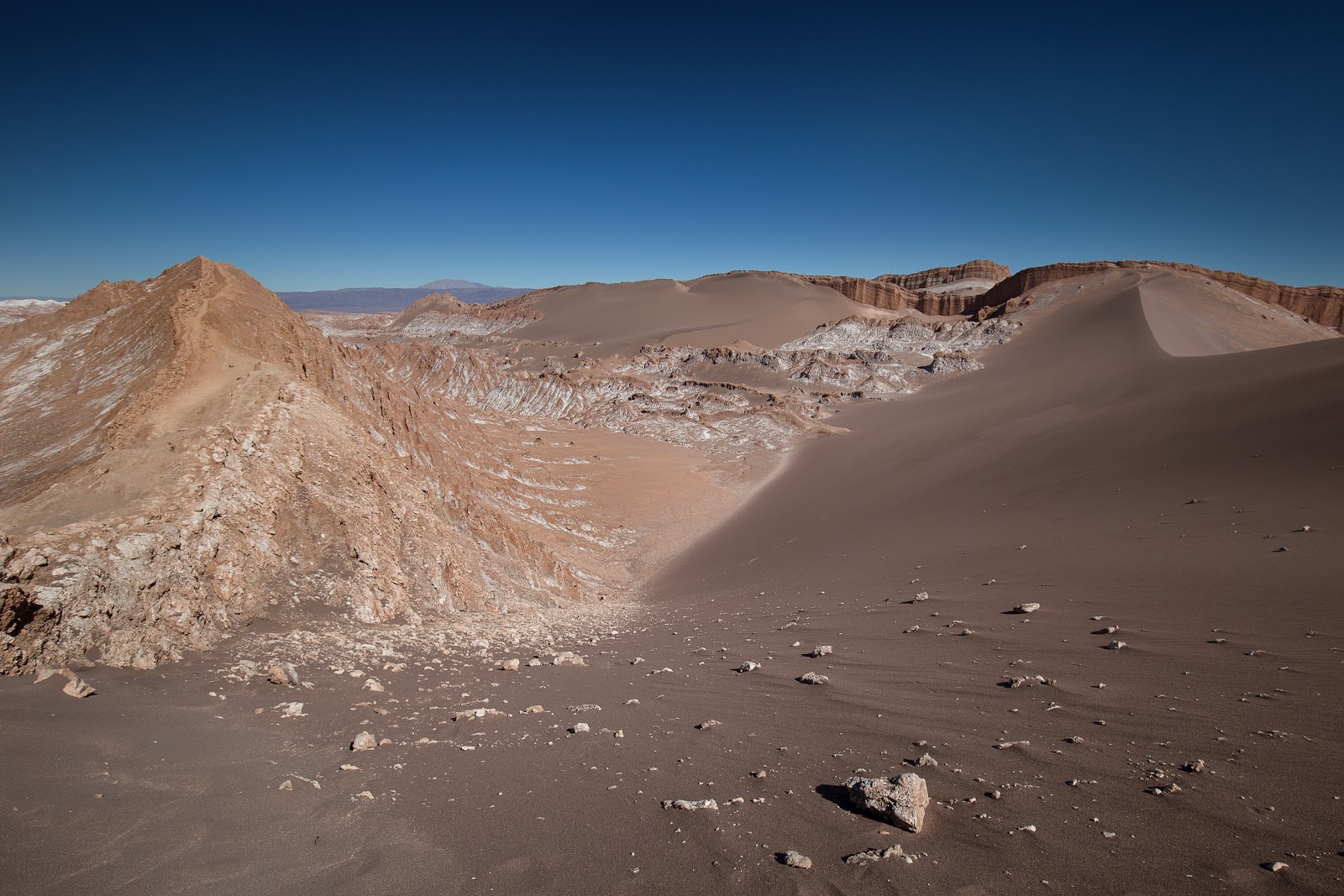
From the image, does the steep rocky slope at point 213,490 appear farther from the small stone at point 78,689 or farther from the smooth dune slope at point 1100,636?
the smooth dune slope at point 1100,636

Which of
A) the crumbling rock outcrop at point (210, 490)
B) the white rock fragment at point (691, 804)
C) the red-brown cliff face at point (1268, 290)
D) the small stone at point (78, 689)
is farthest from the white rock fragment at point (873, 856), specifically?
the red-brown cliff face at point (1268, 290)

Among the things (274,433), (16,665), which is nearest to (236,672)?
(16,665)

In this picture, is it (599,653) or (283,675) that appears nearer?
(283,675)

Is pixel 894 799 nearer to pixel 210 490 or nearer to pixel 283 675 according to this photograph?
pixel 283 675

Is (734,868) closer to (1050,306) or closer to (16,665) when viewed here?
(16,665)

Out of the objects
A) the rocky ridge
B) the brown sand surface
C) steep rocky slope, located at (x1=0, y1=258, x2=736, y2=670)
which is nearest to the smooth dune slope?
the rocky ridge

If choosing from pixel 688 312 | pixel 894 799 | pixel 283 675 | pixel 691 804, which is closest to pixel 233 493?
pixel 283 675

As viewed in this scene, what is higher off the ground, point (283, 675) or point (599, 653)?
point (283, 675)
